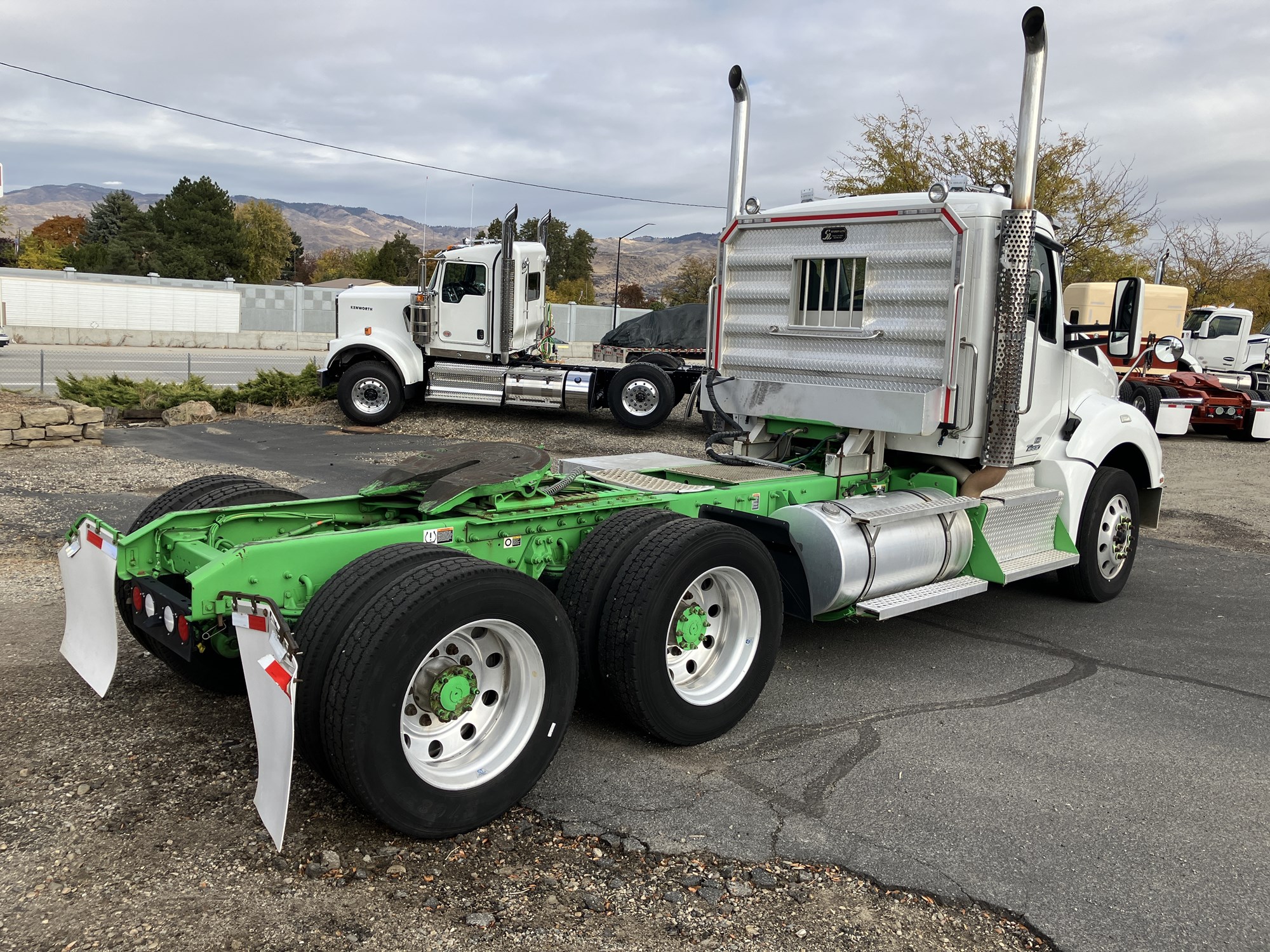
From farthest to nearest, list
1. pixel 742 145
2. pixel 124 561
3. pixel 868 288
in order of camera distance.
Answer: pixel 742 145
pixel 868 288
pixel 124 561

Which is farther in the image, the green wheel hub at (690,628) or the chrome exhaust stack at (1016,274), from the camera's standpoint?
the chrome exhaust stack at (1016,274)

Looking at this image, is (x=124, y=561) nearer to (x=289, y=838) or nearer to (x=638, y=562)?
(x=289, y=838)

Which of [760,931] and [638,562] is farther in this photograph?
[638,562]

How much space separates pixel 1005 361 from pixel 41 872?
5241 mm

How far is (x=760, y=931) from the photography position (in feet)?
10.1

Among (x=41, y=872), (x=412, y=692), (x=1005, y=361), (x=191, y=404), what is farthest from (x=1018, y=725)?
(x=191, y=404)

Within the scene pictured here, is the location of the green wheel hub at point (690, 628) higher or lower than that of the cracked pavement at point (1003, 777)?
higher

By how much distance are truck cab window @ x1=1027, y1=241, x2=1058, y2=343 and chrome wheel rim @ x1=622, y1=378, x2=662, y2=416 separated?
10698mm

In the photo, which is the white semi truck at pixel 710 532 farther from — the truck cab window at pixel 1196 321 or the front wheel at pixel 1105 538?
the truck cab window at pixel 1196 321

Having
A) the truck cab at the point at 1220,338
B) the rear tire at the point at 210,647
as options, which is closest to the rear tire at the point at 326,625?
the rear tire at the point at 210,647

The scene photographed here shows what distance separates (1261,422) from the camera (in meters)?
18.8

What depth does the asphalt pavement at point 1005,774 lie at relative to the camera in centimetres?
343

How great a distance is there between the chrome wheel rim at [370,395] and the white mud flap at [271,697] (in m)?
14.0

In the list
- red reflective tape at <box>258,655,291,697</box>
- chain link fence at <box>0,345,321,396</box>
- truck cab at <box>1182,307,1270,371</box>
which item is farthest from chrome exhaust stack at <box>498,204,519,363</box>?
truck cab at <box>1182,307,1270,371</box>
